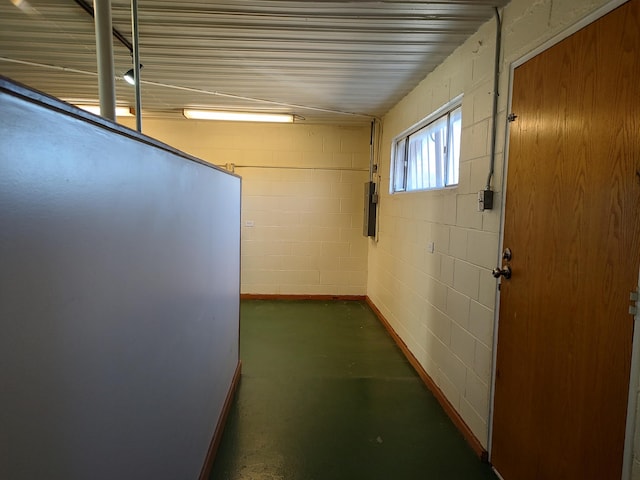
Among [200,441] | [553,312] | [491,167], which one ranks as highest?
[491,167]

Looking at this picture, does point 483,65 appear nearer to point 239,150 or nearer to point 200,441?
point 200,441

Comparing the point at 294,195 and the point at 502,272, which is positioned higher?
the point at 294,195

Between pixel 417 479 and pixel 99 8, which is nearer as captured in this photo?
pixel 99 8

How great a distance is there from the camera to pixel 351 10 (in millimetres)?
2152

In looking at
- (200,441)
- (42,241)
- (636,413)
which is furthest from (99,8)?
(636,413)

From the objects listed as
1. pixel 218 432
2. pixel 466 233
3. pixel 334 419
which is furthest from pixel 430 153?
pixel 218 432

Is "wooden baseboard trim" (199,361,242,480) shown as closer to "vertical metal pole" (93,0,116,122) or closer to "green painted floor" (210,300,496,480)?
"green painted floor" (210,300,496,480)

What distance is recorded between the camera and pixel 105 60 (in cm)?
115

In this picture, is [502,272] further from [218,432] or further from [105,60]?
[105,60]

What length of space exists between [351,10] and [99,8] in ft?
4.80

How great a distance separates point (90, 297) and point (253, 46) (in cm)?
247

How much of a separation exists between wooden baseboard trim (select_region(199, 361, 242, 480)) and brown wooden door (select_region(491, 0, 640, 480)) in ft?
4.93

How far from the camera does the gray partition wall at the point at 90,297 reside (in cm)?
55

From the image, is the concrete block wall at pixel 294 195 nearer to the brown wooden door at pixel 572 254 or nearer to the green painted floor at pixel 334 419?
the green painted floor at pixel 334 419
